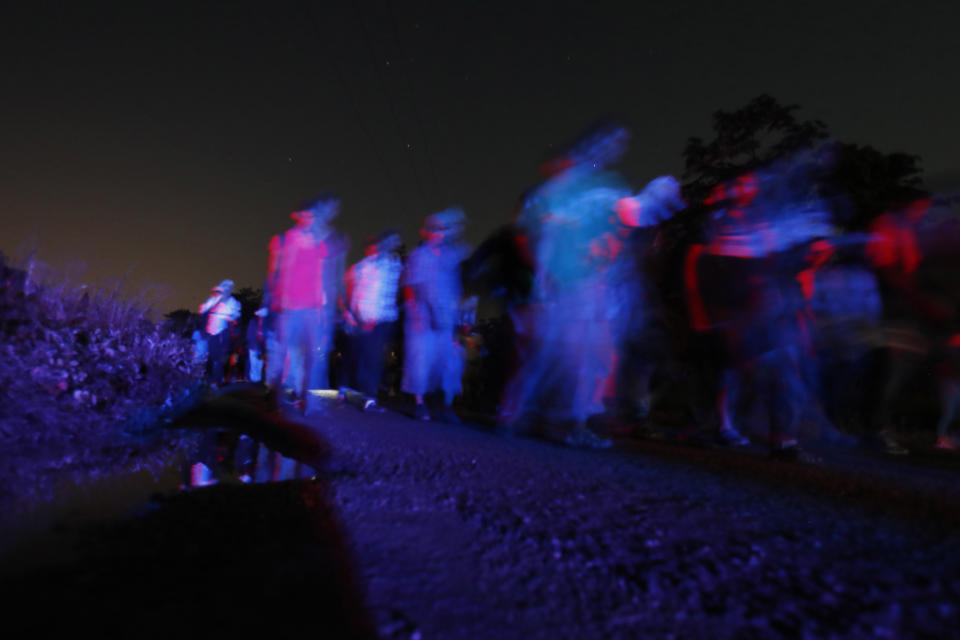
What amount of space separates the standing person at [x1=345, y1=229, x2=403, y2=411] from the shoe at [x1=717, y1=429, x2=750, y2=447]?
4.10 metres

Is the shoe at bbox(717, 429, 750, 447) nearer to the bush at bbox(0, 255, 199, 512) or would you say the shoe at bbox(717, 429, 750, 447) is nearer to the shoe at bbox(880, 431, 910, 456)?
the shoe at bbox(880, 431, 910, 456)

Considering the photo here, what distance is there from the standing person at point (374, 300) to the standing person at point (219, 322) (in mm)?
3485

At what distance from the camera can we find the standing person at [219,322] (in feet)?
31.5

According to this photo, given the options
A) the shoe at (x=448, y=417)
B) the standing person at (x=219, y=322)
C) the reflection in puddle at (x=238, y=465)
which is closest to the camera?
the reflection in puddle at (x=238, y=465)

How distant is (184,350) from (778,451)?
5.78m

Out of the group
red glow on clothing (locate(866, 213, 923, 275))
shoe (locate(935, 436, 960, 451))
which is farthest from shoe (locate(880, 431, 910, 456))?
red glow on clothing (locate(866, 213, 923, 275))

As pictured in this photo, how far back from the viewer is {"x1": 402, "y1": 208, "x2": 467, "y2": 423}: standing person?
6.13 m

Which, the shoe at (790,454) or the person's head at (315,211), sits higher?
the person's head at (315,211)

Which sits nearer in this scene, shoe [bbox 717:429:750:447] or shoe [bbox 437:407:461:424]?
shoe [bbox 717:429:750:447]

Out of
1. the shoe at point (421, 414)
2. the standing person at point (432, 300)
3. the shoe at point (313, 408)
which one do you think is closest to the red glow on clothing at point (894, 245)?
the standing person at point (432, 300)

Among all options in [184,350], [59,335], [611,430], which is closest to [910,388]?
[611,430]

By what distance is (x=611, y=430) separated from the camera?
6.08 meters

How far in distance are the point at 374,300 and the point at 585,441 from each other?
3.73 metres

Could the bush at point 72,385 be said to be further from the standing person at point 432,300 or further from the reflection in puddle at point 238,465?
the standing person at point 432,300
